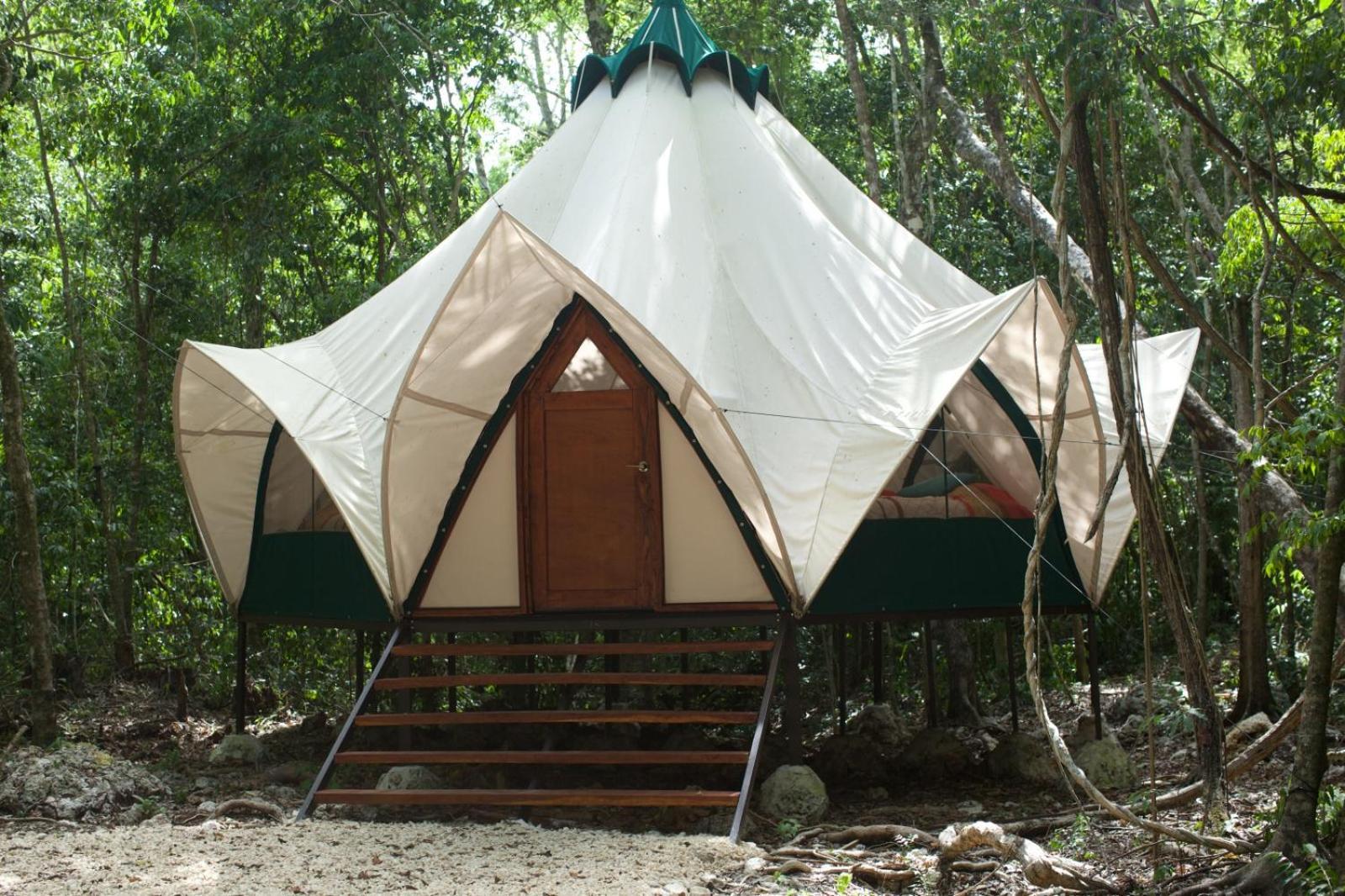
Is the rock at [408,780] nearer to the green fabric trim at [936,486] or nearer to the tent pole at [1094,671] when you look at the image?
the green fabric trim at [936,486]

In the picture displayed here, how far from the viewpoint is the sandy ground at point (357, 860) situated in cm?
450

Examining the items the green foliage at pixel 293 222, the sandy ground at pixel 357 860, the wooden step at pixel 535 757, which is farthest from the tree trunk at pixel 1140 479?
the green foliage at pixel 293 222

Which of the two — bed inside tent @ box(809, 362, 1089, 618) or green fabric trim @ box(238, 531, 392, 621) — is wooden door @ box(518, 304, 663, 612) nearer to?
green fabric trim @ box(238, 531, 392, 621)

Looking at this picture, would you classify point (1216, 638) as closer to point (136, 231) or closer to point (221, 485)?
point (221, 485)

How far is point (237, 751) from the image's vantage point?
7.88m

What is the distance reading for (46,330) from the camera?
37.9 ft

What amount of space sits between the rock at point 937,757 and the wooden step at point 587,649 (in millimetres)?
1422

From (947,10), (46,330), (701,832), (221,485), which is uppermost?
(947,10)

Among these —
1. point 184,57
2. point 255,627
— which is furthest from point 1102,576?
point 184,57

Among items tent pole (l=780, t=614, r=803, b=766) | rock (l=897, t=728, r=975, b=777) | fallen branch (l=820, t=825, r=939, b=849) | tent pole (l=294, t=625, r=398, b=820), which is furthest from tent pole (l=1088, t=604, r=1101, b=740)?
tent pole (l=294, t=625, r=398, b=820)

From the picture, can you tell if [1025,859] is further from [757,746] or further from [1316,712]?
[757,746]

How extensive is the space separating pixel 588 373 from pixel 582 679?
1880mm

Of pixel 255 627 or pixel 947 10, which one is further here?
pixel 255 627

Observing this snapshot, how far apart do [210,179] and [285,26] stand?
1501mm
